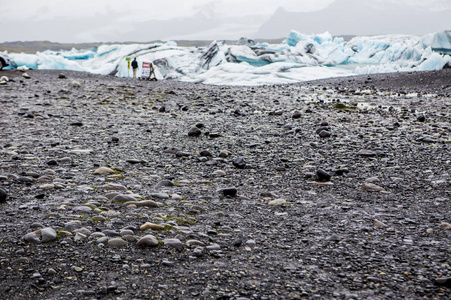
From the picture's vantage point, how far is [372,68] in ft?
84.9

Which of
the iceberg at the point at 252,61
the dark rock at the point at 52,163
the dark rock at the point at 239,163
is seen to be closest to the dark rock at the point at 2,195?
the dark rock at the point at 52,163

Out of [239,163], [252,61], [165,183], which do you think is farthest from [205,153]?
[252,61]

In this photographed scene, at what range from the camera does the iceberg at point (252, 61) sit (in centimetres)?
2406

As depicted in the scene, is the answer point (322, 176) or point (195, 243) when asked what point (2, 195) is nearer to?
point (195, 243)

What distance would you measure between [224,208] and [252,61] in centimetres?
2845

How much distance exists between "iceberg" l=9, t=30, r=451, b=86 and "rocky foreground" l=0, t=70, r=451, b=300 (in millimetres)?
14215

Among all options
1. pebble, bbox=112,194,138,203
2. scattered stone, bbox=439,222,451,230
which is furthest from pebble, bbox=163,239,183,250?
scattered stone, bbox=439,222,451,230

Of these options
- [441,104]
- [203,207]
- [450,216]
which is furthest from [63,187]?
[441,104]

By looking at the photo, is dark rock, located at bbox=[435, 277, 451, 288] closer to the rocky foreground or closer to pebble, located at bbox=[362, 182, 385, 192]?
the rocky foreground

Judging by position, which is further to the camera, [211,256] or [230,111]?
[230,111]

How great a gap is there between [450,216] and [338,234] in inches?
46.7

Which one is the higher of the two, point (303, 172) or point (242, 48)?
point (242, 48)

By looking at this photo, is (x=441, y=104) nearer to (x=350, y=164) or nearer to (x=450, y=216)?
(x=350, y=164)

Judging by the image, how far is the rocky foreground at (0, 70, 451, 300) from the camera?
2.63m
